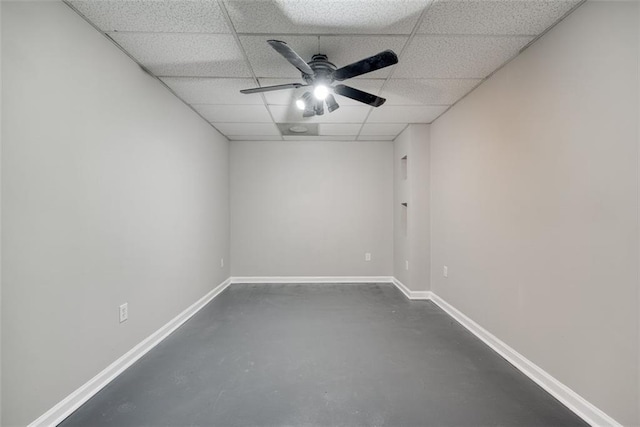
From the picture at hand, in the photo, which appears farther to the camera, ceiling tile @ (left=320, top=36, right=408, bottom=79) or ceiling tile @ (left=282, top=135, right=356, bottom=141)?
ceiling tile @ (left=282, top=135, right=356, bottom=141)

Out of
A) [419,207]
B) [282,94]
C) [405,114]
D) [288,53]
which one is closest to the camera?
[288,53]

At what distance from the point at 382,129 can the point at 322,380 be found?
319cm

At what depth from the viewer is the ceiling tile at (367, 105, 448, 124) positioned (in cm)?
302

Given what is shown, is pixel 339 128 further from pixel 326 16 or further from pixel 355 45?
pixel 326 16

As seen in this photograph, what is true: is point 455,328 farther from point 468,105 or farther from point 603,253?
point 468,105

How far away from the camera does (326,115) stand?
3217mm

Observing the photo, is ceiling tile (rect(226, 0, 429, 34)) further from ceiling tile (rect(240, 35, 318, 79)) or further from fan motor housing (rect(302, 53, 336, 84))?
fan motor housing (rect(302, 53, 336, 84))

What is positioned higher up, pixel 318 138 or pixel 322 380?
pixel 318 138

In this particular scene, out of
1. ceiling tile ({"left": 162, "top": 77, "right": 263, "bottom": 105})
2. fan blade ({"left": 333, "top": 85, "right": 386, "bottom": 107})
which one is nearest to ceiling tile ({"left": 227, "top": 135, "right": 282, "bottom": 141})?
ceiling tile ({"left": 162, "top": 77, "right": 263, "bottom": 105})

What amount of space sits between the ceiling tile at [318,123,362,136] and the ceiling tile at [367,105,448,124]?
28cm

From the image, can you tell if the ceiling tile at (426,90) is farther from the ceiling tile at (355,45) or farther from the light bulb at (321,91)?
the light bulb at (321,91)

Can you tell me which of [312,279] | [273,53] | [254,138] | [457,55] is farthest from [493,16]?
[312,279]

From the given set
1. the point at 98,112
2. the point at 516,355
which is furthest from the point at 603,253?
the point at 98,112

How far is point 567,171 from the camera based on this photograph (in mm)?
1598
